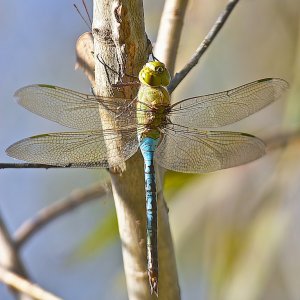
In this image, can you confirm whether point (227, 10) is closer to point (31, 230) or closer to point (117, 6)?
point (117, 6)

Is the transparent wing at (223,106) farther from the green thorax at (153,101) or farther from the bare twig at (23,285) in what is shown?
the bare twig at (23,285)

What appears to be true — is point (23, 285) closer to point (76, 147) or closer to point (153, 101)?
point (76, 147)

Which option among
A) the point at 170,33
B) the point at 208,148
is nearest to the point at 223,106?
the point at 208,148

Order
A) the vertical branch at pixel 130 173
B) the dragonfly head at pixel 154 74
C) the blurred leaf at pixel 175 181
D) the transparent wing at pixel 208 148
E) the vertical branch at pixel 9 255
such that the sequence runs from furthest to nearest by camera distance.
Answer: the blurred leaf at pixel 175 181 < the vertical branch at pixel 9 255 < the transparent wing at pixel 208 148 < the dragonfly head at pixel 154 74 < the vertical branch at pixel 130 173

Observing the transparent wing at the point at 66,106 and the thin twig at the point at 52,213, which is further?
the thin twig at the point at 52,213

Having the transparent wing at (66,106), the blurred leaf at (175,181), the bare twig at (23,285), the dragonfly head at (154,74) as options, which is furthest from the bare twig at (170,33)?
the blurred leaf at (175,181)

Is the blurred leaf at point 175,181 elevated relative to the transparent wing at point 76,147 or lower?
lower

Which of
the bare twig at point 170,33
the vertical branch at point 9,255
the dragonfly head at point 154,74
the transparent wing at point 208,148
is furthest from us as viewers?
the vertical branch at point 9,255
